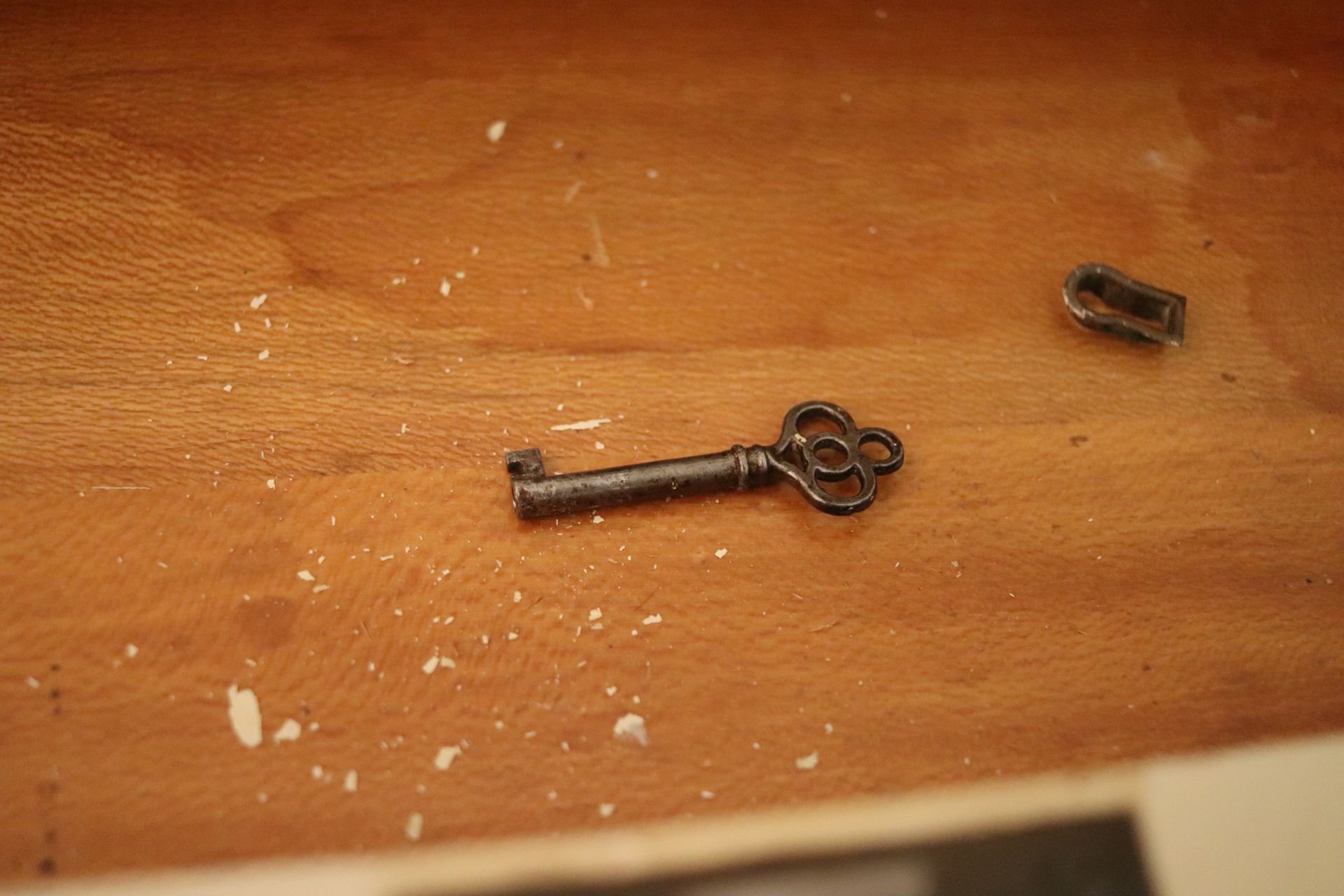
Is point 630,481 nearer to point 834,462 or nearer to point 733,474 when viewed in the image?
point 733,474

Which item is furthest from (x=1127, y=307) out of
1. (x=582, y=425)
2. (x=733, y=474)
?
(x=582, y=425)

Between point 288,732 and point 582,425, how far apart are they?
→ 41 cm

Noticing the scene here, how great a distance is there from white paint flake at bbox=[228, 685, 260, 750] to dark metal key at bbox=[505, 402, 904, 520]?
295mm

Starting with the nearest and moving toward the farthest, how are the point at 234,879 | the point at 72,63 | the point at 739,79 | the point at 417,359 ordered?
the point at 234,879 → the point at 417,359 → the point at 72,63 → the point at 739,79

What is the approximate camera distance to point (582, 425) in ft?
3.72

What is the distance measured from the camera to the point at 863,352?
1212 mm

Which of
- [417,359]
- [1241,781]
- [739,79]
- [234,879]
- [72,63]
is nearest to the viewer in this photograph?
[234,879]

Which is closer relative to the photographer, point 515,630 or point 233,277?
point 515,630

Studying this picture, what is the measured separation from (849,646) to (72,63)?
111 centimetres

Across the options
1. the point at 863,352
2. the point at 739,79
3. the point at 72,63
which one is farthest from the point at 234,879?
the point at 739,79

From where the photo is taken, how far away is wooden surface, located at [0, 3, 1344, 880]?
0.97 metres

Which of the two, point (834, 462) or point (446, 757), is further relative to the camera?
point (834, 462)

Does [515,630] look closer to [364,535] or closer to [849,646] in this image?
[364,535]

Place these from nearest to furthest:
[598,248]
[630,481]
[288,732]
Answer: [288,732], [630,481], [598,248]
